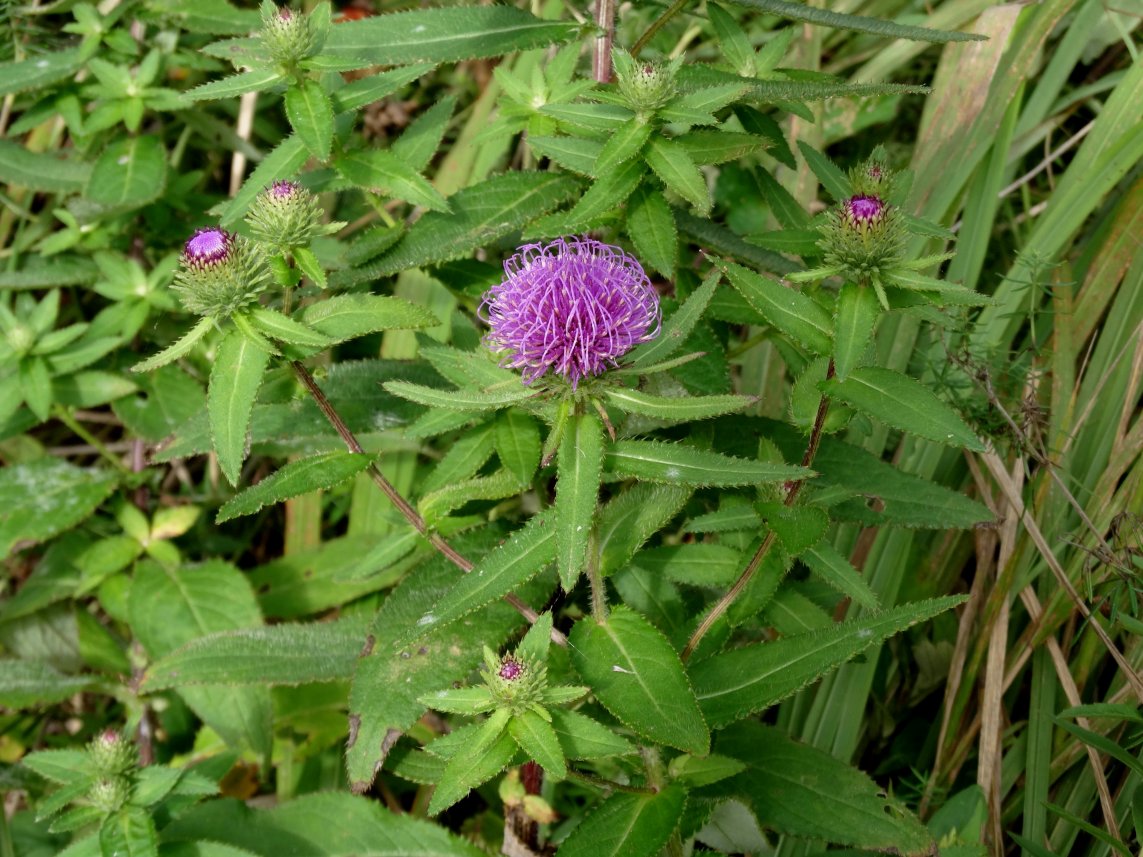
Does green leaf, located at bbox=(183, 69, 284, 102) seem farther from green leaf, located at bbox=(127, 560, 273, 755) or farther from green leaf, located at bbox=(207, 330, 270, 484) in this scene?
green leaf, located at bbox=(127, 560, 273, 755)

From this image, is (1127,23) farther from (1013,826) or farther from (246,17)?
(246,17)

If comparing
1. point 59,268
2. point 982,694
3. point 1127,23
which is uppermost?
point 1127,23

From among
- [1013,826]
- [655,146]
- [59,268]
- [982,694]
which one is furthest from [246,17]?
[1013,826]

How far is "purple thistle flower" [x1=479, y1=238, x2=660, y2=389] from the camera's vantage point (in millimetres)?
1571

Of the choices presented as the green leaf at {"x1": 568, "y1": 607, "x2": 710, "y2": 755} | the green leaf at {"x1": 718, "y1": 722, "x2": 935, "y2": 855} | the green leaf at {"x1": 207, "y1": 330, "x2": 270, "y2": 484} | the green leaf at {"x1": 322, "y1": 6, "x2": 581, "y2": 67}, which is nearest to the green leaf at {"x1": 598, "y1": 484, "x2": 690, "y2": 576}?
the green leaf at {"x1": 568, "y1": 607, "x2": 710, "y2": 755}

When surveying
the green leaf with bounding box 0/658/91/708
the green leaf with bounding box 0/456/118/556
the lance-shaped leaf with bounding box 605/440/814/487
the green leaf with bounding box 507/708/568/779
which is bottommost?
the green leaf with bounding box 0/658/91/708

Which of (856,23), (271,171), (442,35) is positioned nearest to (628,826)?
(271,171)

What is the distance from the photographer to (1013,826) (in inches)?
92.4

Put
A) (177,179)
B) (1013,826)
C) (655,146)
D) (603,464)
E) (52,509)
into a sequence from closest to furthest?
(603,464) → (655,146) → (1013,826) → (52,509) → (177,179)

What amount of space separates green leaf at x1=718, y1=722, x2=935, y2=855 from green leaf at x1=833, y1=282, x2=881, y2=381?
0.76 metres

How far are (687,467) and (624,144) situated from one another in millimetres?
580

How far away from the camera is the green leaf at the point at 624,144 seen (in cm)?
184

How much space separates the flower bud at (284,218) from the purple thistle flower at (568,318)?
1.23 ft

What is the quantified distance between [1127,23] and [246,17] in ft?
7.55
